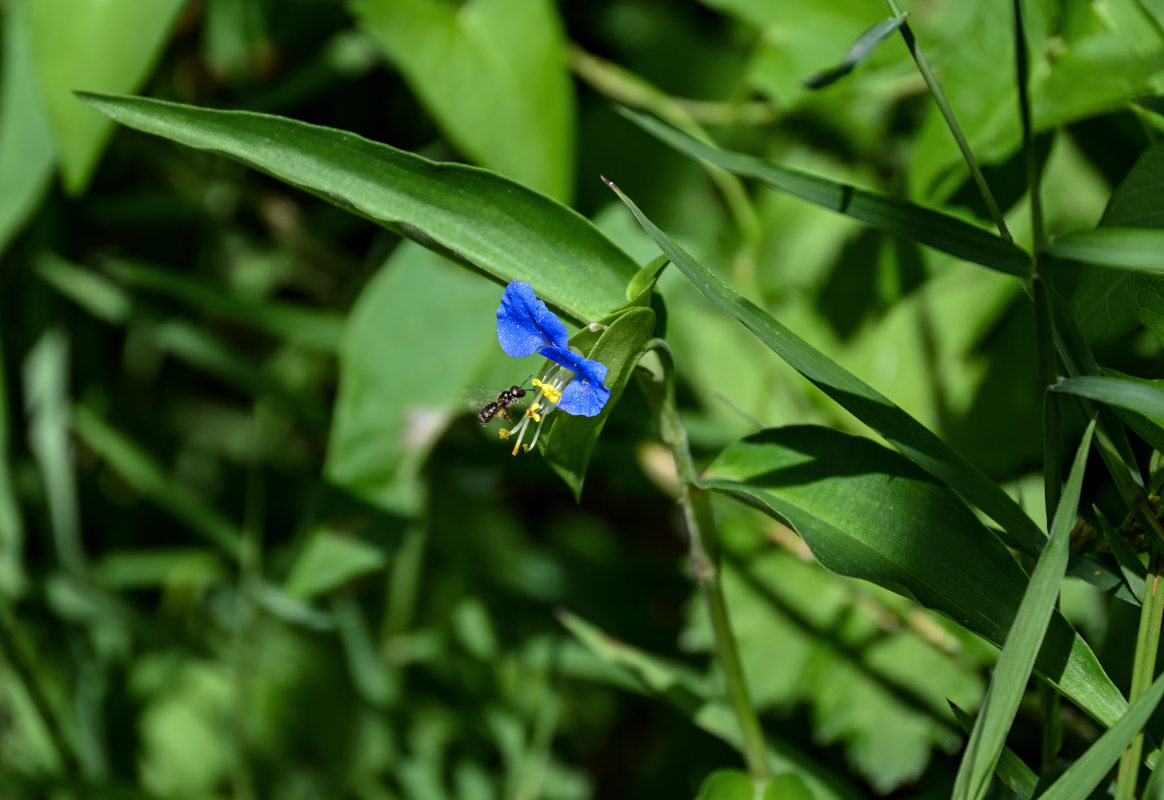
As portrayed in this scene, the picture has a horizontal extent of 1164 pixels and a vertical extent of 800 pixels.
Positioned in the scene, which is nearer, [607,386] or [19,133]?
[607,386]

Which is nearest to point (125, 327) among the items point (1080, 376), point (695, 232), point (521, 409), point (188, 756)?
point (188, 756)

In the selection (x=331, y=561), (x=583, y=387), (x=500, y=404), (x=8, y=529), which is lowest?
(x=8, y=529)

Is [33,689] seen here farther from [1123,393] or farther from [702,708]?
[1123,393]

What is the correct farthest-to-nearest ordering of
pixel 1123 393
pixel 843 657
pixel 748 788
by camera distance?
pixel 843 657
pixel 748 788
pixel 1123 393

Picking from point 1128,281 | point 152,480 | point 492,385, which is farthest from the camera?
point 152,480

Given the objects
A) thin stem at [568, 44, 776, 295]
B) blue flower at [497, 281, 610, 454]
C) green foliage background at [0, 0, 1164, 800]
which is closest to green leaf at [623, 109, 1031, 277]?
green foliage background at [0, 0, 1164, 800]

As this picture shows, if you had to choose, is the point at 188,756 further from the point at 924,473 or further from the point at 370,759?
the point at 924,473

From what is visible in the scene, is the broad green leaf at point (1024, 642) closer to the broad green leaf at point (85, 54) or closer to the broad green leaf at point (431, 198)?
the broad green leaf at point (431, 198)

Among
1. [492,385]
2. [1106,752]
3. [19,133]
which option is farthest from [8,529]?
[1106,752]
